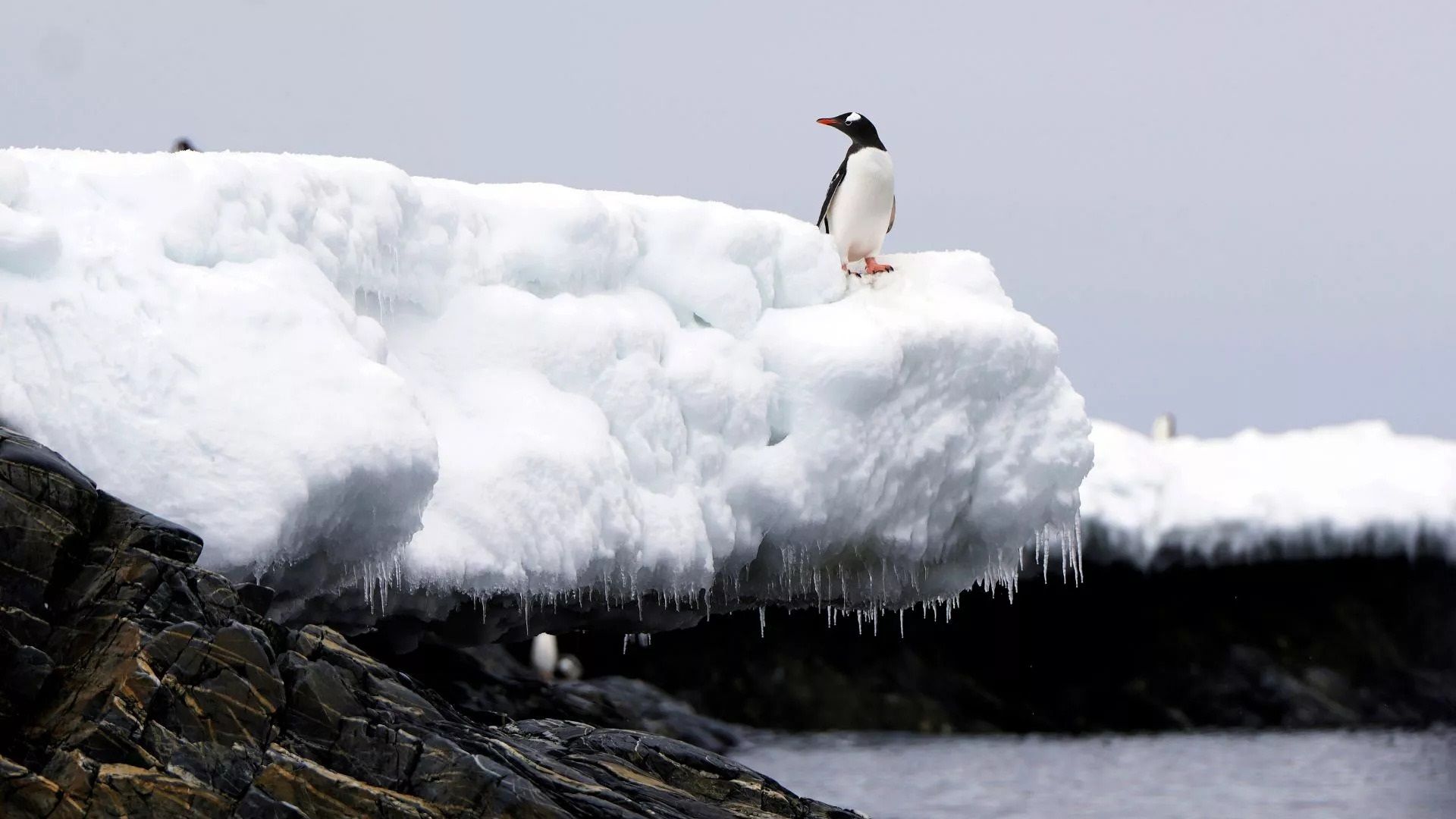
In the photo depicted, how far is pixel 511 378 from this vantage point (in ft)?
24.9

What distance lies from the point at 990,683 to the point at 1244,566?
A: 3237mm

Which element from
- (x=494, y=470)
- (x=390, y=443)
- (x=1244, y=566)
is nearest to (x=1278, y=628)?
(x=1244, y=566)

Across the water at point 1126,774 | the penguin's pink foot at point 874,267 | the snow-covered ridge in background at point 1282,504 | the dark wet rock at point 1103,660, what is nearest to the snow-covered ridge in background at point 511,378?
the penguin's pink foot at point 874,267

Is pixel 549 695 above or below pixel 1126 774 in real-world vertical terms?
above

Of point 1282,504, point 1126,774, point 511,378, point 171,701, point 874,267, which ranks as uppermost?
point 874,267

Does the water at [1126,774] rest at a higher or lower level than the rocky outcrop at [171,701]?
lower

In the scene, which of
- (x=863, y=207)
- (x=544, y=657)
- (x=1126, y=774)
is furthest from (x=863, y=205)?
(x=544, y=657)

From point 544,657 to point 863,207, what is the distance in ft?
33.8

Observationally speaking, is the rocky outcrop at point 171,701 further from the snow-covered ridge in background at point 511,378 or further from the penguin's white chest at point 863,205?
the penguin's white chest at point 863,205

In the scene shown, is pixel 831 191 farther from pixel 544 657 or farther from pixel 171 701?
pixel 544 657

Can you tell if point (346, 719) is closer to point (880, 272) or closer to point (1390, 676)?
point (880, 272)

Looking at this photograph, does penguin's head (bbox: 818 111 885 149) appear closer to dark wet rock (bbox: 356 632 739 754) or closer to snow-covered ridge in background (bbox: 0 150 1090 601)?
snow-covered ridge in background (bbox: 0 150 1090 601)

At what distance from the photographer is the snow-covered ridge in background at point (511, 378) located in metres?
5.50

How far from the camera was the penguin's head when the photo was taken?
10070 millimetres
